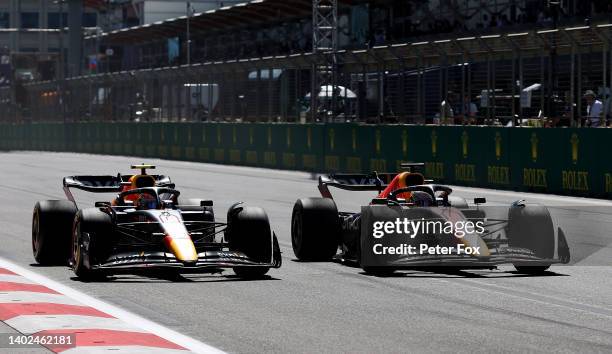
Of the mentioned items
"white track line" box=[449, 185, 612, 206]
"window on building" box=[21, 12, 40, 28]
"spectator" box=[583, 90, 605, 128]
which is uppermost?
"window on building" box=[21, 12, 40, 28]

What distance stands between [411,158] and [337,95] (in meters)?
6.29

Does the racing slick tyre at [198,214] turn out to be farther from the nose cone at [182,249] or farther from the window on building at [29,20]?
the window on building at [29,20]

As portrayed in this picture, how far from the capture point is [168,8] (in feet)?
280

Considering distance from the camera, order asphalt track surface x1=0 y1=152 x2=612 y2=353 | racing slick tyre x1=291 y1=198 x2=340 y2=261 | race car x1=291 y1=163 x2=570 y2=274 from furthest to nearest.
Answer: racing slick tyre x1=291 y1=198 x2=340 y2=261 < race car x1=291 y1=163 x2=570 y2=274 < asphalt track surface x1=0 y1=152 x2=612 y2=353

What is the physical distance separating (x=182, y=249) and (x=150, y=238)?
65 cm

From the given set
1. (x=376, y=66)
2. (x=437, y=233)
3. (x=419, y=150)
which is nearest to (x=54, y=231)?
(x=437, y=233)

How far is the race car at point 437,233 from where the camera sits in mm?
12570

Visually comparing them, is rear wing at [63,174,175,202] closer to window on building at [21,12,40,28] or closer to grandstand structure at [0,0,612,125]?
grandstand structure at [0,0,612,125]

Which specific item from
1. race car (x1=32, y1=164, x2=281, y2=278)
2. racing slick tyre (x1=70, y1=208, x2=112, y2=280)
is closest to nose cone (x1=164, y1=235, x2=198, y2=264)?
race car (x1=32, y1=164, x2=281, y2=278)

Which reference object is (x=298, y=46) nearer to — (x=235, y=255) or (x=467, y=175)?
(x=467, y=175)

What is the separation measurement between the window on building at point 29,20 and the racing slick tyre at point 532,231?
4749 inches

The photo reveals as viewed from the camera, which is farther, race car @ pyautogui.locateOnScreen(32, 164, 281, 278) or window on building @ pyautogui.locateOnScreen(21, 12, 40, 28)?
window on building @ pyautogui.locateOnScreen(21, 12, 40, 28)

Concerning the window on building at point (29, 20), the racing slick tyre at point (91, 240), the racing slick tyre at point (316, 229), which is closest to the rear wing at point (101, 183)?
the racing slick tyre at point (316, 229)

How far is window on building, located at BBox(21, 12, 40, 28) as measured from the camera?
5123 inches
